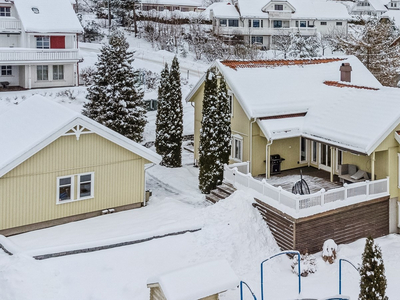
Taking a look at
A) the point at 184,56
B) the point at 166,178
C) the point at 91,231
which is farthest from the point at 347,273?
the point at 184,56

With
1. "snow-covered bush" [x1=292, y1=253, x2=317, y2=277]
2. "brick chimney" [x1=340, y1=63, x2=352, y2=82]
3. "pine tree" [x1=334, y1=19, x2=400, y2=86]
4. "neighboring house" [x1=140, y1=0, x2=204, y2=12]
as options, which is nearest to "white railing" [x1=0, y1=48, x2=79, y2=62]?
"brick chimney" [x1=340, y1=63, x2=352, y2=82]

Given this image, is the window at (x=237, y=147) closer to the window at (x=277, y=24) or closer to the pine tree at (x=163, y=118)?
the pine tree at (x=163, y=118)

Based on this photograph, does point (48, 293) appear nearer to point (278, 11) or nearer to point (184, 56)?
point (184, 56)

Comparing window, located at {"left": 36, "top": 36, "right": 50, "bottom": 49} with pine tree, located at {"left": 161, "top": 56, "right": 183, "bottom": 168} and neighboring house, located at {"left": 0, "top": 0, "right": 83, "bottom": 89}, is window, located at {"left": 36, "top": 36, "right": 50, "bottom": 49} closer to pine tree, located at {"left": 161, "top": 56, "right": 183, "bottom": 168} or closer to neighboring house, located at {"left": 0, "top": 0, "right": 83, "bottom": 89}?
neighboring house, located at {"left": 0, "top": 0, "right": 83, "bottom": 89}

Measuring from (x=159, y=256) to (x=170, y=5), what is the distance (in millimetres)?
71151

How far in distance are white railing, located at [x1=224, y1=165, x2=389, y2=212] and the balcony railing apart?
27.9 metres

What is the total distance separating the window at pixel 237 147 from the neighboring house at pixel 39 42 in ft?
70.9

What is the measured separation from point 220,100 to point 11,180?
9109 mm

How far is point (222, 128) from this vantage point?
20.6 m

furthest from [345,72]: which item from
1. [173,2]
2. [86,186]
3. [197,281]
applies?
[173,2]

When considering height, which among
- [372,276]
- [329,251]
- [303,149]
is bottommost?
[329,251]

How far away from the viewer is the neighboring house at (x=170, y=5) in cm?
7671

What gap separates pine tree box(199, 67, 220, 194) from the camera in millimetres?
20609

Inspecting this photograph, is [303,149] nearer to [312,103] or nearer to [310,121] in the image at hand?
[310,121]
